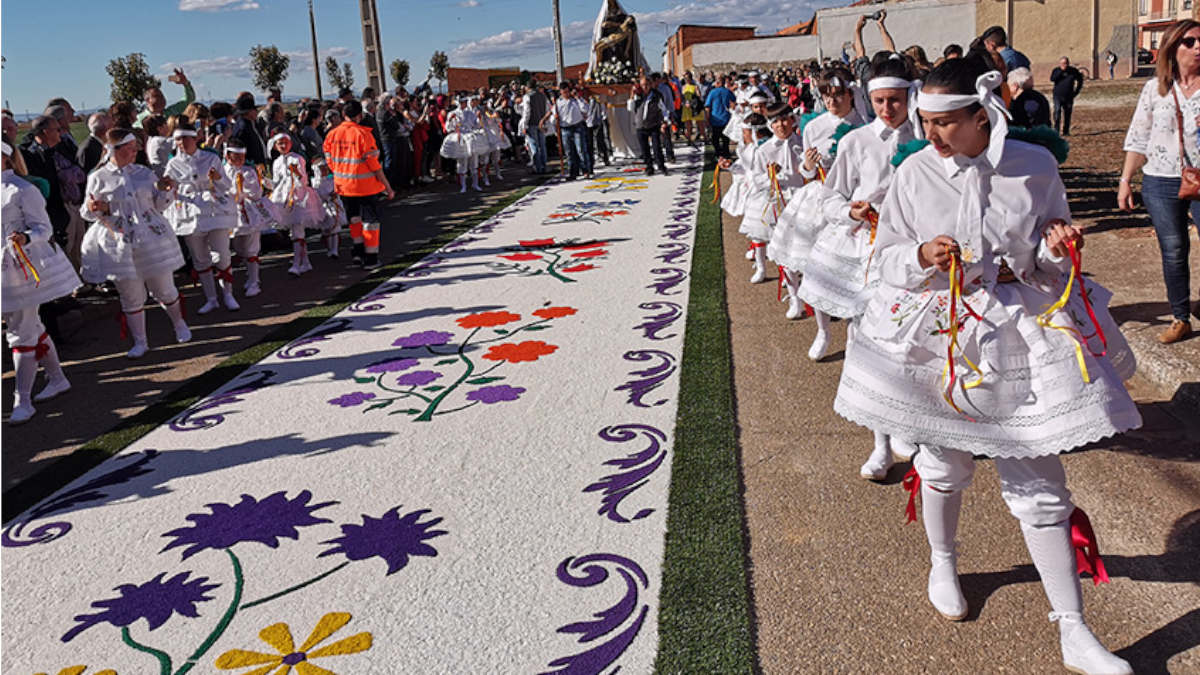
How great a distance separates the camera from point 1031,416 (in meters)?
2.60

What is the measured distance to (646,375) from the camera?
18.7 feet

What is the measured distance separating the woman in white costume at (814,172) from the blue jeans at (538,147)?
12.8 meters

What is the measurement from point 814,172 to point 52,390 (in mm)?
5462

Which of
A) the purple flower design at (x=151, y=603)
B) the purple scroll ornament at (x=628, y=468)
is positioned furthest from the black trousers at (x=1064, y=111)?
the purple flower design at (x=151, y=603)

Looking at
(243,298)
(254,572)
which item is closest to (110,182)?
(243,298)

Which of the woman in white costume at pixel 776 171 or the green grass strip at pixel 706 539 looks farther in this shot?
the woman in white costume at pixel 776 171

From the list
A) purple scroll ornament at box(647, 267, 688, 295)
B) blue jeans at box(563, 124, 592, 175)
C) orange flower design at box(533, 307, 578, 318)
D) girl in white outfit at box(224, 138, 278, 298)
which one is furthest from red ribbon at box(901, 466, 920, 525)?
blue jeans at box(563, 124, 592, 175)

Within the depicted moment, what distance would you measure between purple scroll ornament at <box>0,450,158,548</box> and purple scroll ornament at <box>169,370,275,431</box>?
413 millimetres

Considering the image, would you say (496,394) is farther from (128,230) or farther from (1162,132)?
(1162,132)

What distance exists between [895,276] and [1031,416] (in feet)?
1.92

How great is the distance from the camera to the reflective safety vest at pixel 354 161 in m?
9.56

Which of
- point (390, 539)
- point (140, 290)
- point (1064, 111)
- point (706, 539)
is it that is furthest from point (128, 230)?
point (1064, 111)

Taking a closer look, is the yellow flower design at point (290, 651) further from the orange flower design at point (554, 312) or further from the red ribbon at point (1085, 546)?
the orange flower design at point (554, 312)

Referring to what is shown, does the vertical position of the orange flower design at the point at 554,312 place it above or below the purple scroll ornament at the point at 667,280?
below
